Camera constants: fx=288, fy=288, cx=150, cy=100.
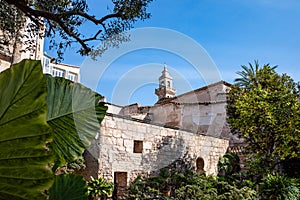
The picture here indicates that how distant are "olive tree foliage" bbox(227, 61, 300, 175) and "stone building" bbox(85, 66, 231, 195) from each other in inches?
55.9

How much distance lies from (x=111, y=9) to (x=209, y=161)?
20.5 feet

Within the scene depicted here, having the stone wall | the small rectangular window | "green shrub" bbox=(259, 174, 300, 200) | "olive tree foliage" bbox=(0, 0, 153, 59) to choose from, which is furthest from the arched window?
"olive tree foliage" bbox=(0, 0, 153, 59)

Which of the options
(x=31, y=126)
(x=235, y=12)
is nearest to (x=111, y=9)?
(x=235, y=12)

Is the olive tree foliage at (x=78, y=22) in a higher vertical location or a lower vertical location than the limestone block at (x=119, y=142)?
higher

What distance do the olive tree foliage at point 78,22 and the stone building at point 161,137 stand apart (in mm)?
1207

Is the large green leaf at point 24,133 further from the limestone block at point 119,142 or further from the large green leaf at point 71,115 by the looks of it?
the limestone block at point 119,142

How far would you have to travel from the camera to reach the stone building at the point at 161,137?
654cm

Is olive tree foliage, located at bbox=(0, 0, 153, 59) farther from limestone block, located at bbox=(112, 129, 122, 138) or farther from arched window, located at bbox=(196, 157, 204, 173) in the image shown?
arched window, located at bbox=(196, 157, 204, 173)

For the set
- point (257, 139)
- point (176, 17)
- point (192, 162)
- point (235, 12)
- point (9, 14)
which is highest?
point (9, 14)

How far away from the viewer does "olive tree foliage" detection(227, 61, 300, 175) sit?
644cm

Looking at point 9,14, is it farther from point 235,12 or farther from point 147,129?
point 147,129

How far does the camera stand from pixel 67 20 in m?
4.62

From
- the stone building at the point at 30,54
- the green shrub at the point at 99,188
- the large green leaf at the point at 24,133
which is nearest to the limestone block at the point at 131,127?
the green shrub at the point at 99,188

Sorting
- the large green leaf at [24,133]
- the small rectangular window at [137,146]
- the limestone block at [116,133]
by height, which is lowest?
the large green leaf at [24,133]
